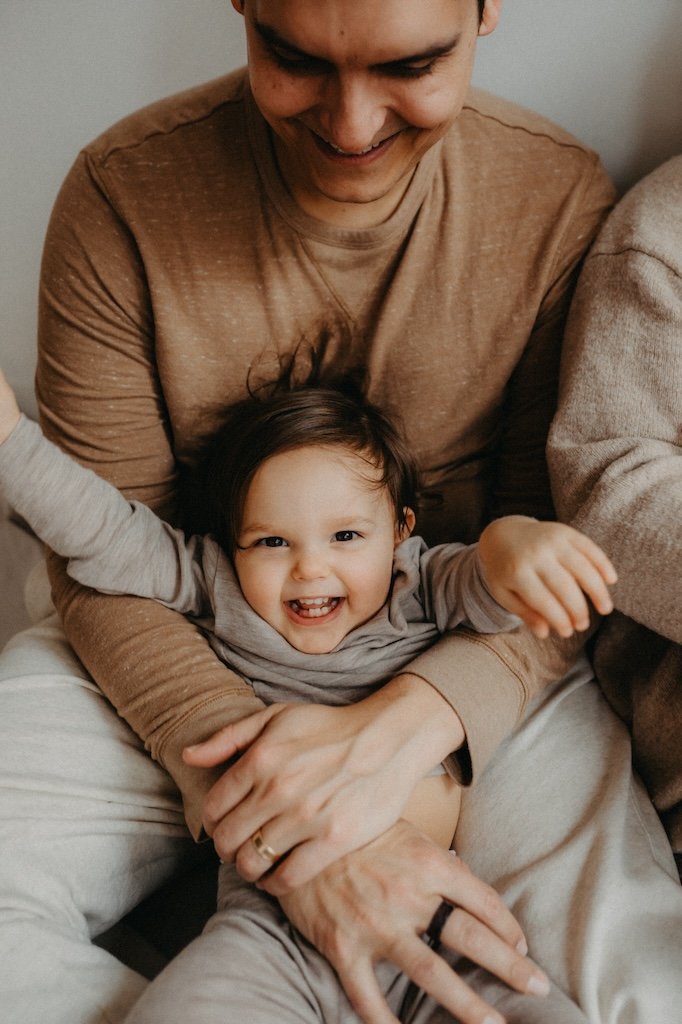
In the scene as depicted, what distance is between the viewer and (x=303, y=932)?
0.93 metres

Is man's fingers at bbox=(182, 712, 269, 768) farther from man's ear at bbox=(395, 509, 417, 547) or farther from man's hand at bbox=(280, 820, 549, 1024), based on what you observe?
man's ear at bbox=(395, 509, 417, 547)

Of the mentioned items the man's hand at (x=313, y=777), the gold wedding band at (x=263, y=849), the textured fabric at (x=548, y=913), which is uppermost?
the man's hand at (x=313, y=777)

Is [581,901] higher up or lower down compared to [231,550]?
lower down

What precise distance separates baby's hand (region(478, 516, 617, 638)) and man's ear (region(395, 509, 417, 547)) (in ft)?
0.86

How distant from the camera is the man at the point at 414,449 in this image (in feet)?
2.97

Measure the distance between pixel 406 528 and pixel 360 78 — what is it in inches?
21.6

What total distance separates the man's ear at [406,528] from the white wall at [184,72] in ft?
1.81

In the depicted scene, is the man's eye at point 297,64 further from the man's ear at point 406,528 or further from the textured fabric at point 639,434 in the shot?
the man's ear at point 406,528

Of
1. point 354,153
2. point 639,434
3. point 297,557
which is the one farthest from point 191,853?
point 354,153

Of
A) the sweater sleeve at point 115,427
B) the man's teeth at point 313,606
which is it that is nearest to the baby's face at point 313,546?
the man's teeth at point 313,606

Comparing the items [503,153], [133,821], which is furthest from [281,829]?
[503,153]

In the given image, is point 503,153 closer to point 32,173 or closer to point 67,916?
point 32,173

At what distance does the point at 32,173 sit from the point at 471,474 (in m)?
0.87

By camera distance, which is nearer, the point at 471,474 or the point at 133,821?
the point at 133,821
